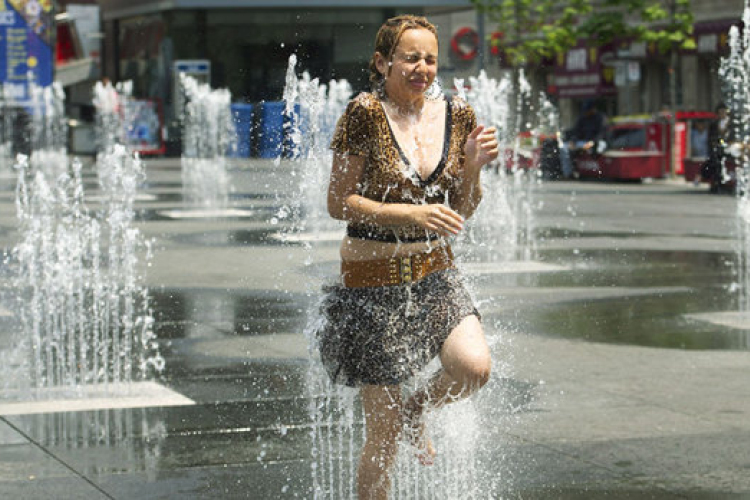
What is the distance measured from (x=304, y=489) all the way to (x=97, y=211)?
16.8 m

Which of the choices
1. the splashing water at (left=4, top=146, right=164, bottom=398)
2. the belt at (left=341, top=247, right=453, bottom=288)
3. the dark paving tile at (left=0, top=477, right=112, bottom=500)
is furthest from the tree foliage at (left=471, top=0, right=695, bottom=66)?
the belt at (left=341, top=247, right=453, bottom=288)

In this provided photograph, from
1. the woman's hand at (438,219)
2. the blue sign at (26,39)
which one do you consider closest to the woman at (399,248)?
the woman's hand at (438,219)

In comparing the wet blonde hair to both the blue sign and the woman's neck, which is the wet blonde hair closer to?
the woman's neck

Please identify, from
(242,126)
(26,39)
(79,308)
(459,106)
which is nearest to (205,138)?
(242,126)

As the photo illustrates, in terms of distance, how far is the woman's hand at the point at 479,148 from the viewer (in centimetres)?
477

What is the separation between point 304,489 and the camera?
19.3 feet

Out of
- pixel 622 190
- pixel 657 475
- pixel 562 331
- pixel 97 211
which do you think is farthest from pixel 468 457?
pixel 622 190

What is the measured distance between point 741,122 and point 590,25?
8.30 m

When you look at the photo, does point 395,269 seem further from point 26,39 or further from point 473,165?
point 26,39

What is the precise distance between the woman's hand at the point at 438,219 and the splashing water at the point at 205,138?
24010mm

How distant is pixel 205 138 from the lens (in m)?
49.4

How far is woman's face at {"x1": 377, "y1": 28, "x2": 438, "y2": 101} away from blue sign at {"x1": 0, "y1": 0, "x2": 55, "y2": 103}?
3429 cm

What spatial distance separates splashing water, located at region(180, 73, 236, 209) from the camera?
3297cm

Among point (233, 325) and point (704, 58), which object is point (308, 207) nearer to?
point (233, 325)
